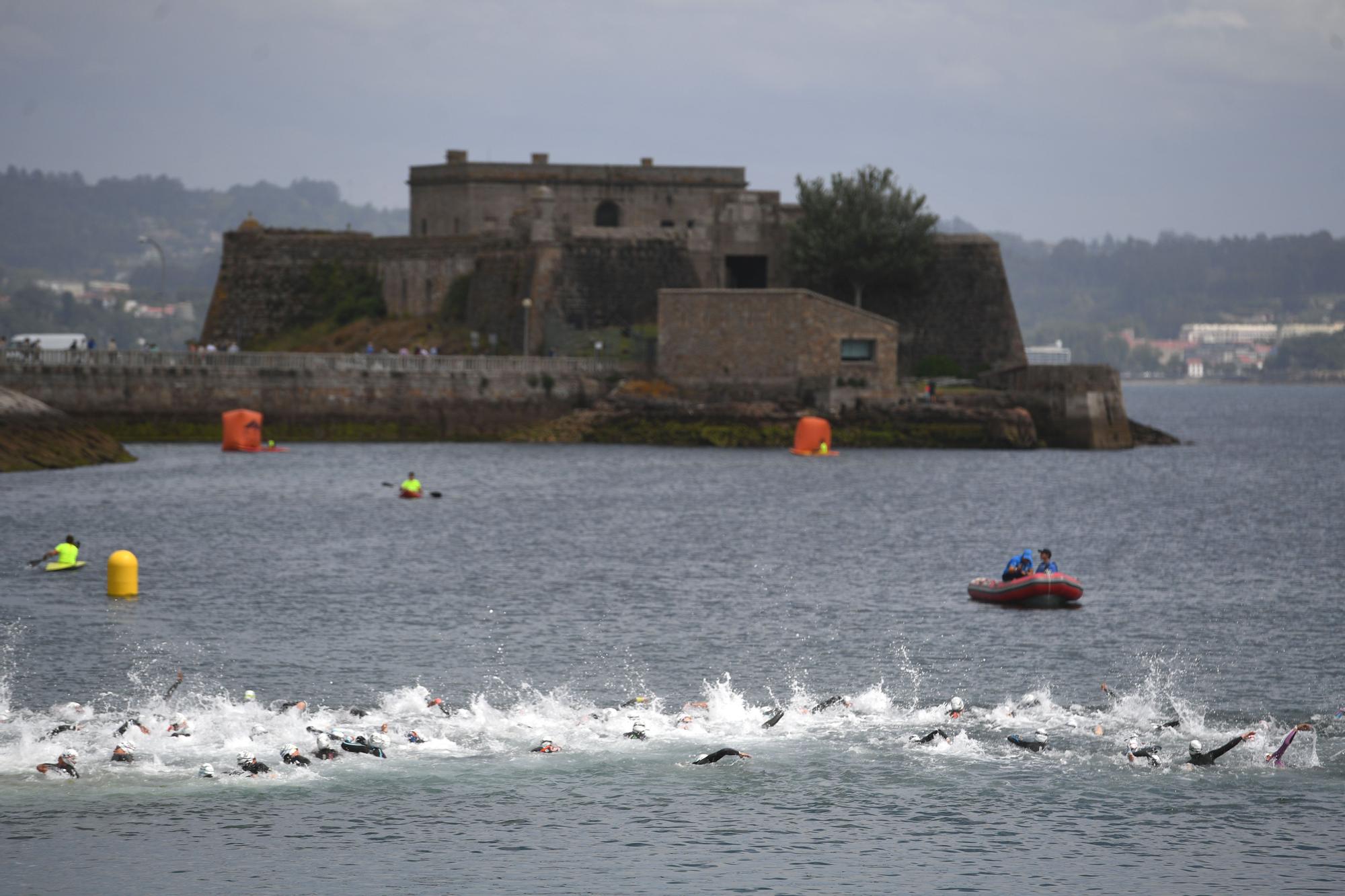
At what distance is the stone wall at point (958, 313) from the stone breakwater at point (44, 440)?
141 feet

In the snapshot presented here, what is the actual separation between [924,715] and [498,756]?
8253 millimetres

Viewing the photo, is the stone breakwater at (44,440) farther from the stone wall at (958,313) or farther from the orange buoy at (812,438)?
the stone wall at (958,313)

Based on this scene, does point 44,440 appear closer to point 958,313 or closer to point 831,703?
point 958,313

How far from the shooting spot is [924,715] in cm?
3341

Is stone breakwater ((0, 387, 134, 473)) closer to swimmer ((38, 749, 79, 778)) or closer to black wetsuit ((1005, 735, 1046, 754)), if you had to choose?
swimmer ((38, 749, 79, 778))

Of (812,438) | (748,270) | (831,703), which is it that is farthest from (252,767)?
(748,270)

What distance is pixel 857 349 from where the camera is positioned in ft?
310

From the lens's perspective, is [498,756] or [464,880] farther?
[498,756]

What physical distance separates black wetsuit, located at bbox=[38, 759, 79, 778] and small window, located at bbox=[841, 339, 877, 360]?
6880 centimetres

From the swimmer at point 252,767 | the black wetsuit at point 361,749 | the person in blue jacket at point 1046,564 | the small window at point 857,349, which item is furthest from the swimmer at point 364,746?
the small window at point 857,349

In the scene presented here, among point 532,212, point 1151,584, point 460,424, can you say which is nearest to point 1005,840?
point 1151,584

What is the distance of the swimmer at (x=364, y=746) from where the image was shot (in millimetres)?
30172

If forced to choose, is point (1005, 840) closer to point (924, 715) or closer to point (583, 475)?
point (924, 715)

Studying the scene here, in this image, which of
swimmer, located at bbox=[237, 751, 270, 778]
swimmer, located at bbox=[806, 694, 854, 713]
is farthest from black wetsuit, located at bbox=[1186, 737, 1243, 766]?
swimmer, located at bbox=[237, 751, 270, 778]
